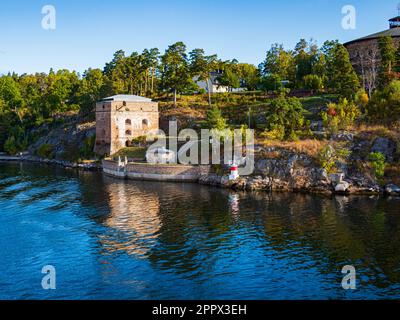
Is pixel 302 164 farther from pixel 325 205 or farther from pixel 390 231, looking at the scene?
pixel 390 231

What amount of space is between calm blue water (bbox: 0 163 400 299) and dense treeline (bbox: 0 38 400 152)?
2433 centimetres

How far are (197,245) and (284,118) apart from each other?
29568 millimetres

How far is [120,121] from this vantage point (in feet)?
218

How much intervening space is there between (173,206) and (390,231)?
1748 cm

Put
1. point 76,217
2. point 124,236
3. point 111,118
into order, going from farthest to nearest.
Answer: point 111,118 < point 76,217 < point 124,236

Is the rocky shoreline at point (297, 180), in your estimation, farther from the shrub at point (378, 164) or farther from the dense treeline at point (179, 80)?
the dense treeline at point (179, 80)

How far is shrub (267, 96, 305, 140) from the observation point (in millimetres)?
51228

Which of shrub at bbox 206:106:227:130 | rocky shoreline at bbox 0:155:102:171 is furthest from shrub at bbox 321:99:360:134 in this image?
rocky shoreline at bbox 0:155:102:171

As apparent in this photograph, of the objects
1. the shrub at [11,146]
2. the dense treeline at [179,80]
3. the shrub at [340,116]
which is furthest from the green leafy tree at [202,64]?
the shrub at [11,146]

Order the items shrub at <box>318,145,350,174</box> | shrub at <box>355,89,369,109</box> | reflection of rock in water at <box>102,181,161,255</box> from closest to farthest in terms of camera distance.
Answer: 1. reflection of rock in water at <box>102,181,161,255</box>
2. shrub at <box>318,145,350,174</box>
3. shrub at <box>355,89,369,109</box>

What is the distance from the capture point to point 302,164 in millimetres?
44938

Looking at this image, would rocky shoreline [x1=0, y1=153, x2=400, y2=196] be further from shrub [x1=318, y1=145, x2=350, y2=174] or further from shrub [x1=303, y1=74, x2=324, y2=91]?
shrub [x1=303, y1=74, x2=324, y2=91]

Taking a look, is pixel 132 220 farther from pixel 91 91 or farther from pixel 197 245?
pixel 91 91
